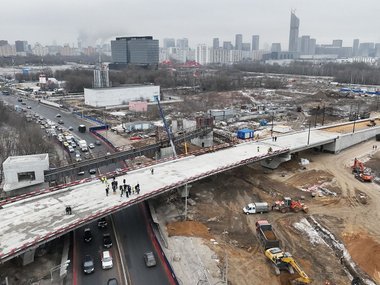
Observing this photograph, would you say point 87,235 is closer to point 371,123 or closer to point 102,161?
point 102,161

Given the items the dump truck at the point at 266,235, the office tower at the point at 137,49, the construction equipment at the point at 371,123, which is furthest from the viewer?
the office tower at the point at 137,49

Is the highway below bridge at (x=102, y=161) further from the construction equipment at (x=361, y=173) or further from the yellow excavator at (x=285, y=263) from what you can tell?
the construction equipment at (x=361, y=173)

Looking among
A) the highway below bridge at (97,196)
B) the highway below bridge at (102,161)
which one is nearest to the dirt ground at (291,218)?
the highway below bridge at (97,196)

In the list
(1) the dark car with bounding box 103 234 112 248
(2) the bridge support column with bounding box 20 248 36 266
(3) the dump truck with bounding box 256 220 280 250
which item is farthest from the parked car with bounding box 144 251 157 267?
(3) the dump truck with bounding box 256 220 280 250

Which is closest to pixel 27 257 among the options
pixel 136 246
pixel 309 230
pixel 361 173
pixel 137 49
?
pixel 136 246

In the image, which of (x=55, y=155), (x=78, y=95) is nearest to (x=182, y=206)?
(x=55, y=155)

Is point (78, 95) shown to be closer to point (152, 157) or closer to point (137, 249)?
point (152, 157)
